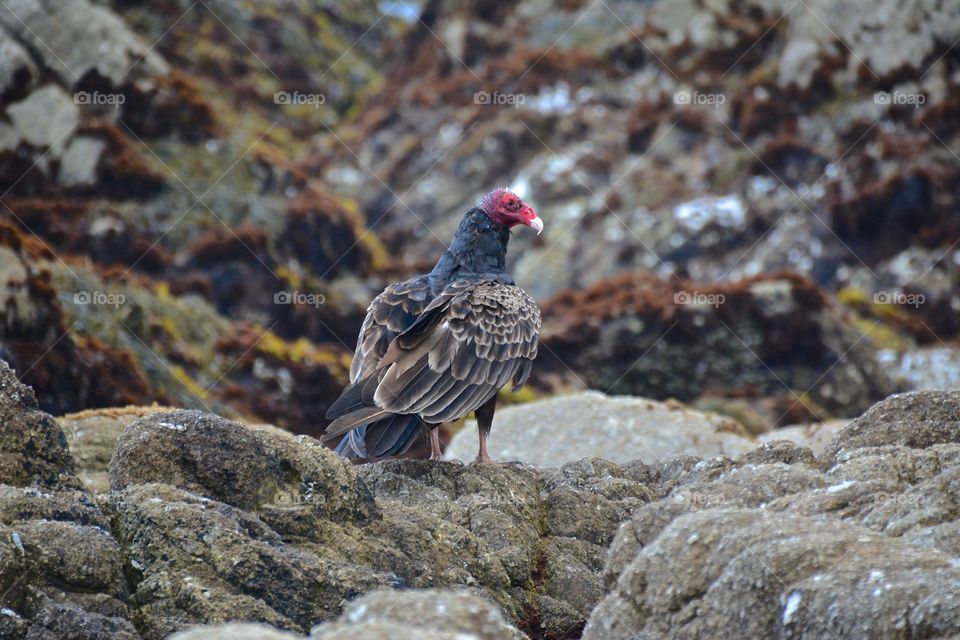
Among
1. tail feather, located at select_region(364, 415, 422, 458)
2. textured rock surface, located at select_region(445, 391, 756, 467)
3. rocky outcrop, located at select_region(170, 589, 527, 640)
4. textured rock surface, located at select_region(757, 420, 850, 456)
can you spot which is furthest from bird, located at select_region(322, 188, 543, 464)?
textured rock surface, located at select_region(757, 420, 850, 456)

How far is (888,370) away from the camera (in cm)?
1956

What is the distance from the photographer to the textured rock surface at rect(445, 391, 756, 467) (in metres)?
13.0

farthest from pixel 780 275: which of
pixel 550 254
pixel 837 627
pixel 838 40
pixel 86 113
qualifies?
pixel 837 627

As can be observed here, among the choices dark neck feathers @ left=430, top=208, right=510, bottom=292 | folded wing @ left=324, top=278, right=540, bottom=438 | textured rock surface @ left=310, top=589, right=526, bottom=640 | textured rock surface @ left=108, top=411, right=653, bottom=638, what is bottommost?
textured rock surface @ left=108, top=411, right=653, bottom=638

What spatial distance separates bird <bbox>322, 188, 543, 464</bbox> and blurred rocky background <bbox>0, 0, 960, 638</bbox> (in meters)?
0.51

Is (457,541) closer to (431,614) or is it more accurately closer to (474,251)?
(431,614)

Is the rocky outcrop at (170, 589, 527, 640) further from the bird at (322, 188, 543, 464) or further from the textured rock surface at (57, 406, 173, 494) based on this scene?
the textured rock surface at (57, 406, 173, 494)

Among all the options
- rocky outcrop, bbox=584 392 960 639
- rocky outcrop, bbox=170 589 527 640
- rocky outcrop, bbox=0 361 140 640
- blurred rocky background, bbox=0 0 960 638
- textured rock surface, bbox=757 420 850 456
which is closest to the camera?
rocky outcrop, bbox=170 589 527 640

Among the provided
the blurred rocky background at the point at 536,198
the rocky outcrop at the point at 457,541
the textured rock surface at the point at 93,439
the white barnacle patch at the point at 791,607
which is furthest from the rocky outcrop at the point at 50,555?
the blurred rocky background at the point at 536,198

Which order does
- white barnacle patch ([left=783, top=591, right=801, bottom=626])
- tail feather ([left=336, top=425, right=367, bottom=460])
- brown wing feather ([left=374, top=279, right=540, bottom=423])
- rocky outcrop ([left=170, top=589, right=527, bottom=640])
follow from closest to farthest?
rocky outcrop ([left=170, top=589, right=527, bottom=640]), white barnacle patch ([left=783, top=591, right=801, bottom=626]), tail feather ([left=336, top=425, right=367, bottom=460]), brown wing feather ([left=374, top=279, right=540, bottom=423])

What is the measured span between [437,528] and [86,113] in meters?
17.6

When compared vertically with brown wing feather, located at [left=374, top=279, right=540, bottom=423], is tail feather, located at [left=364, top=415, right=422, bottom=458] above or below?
below

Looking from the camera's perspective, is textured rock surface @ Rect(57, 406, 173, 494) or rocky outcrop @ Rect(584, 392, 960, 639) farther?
textured rock surface @ Rect(57, 406, 173, 494)

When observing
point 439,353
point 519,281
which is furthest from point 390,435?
point 519,281
